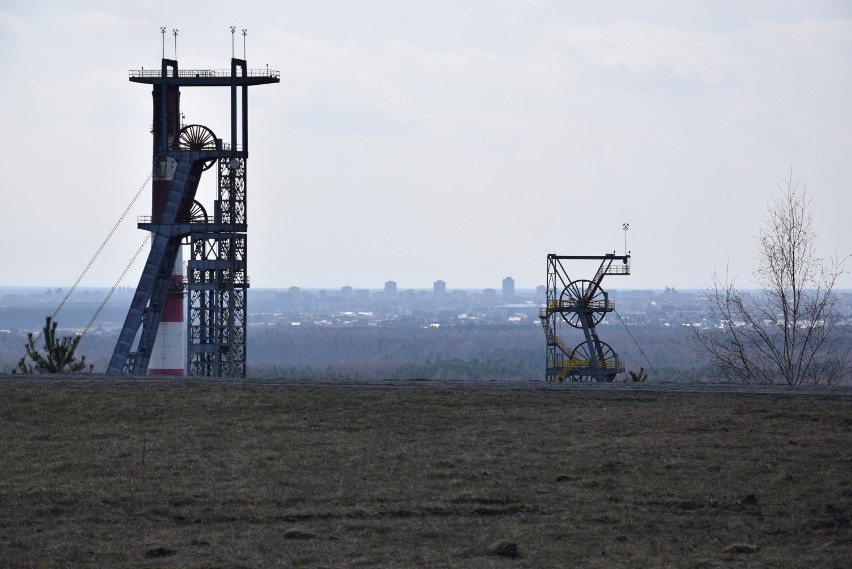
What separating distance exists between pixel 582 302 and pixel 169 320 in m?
24.5

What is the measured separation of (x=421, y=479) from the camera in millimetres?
22578

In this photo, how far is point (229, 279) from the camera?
7362 cm

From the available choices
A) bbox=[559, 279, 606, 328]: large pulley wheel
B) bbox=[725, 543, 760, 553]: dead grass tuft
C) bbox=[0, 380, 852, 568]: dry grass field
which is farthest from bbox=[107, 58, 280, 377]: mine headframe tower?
bbox=[725, 543, 760, 553]: dead grass tuft

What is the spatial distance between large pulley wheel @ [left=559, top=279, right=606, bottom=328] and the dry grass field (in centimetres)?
3661

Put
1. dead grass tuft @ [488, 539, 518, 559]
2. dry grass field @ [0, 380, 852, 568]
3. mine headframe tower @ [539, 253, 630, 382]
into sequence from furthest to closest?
mine headframe tower @ [539, 253, 630, 382] < dry grass field @ [0, 380, 852, 568] < dead grass tuft @ [488, 539, 518, 559]

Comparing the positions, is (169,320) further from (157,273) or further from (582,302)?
(582,302)

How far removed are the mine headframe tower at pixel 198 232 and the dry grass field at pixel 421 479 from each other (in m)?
39.5

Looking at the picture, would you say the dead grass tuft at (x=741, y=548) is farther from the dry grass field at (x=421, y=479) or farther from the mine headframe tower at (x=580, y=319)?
the mine headframe tower at (x=580, y=319)

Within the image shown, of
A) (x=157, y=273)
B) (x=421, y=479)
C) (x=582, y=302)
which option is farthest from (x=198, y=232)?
(x=421, y=479)

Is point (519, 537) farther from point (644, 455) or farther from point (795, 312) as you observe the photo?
point (795, 312)

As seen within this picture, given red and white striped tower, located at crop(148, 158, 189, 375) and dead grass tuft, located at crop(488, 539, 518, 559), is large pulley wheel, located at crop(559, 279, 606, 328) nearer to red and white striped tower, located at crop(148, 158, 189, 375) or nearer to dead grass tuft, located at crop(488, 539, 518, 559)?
red and white striped tower, located at crop(148, 158, 189, 375)

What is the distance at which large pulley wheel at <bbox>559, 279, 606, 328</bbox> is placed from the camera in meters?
69.3

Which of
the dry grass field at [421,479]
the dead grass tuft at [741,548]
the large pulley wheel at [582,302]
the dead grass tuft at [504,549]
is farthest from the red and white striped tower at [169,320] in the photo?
the dead grass tuft at [741,548]

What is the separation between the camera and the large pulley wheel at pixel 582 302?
227ft
